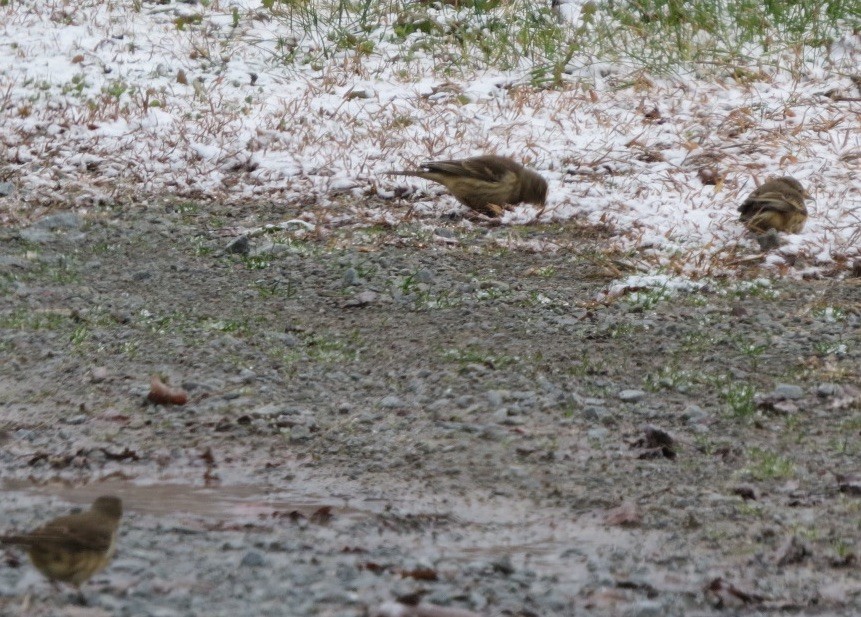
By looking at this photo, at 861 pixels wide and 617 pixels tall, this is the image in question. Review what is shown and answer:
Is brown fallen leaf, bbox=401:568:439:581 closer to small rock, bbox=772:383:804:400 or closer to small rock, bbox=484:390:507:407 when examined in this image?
small rock, bbox=484:390:507:407

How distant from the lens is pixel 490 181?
902cm

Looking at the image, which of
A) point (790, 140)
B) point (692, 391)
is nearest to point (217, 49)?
point (790, 140)

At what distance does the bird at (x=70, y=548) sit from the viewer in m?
3.57

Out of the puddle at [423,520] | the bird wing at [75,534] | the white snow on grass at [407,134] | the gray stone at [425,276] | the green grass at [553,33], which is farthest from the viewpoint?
the green grass at [553,33]

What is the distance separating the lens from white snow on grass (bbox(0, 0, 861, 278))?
30.0 ft

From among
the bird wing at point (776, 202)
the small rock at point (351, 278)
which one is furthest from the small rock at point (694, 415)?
the bird wing at point (776, 202)

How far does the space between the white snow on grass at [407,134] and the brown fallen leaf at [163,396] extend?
131 inches

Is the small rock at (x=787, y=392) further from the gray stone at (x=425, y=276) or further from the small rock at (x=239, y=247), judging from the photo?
the small rock at (x=239, y=247)

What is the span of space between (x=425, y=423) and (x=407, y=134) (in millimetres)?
5303

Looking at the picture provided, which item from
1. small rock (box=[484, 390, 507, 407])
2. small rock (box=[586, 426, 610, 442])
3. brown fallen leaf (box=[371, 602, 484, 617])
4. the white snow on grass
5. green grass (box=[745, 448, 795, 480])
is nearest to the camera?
A: brown fallen leaf (box=[371, 602, 484, 617])

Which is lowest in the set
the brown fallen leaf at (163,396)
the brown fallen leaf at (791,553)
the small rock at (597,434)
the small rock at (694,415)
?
the brown fallen leaf at (163,396)

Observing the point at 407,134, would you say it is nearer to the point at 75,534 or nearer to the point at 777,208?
the point at 777,208

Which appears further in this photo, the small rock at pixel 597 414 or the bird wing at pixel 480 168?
the bird wing at pixel 480 168

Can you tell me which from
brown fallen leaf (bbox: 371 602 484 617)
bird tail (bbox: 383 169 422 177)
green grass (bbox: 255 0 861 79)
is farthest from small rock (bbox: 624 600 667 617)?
green grass (bbox: 255 0 861 79)
